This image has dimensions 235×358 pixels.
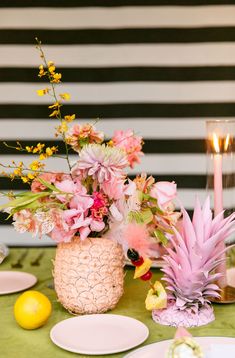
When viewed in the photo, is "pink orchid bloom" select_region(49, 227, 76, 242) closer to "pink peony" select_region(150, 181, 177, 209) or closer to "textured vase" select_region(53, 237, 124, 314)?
"textured vase" select_region(53, 237, 124, 314)

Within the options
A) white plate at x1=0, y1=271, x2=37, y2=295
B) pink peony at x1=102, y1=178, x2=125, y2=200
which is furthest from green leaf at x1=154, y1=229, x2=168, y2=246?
white plate at x1=0, y1=271, x2=37, y2=295

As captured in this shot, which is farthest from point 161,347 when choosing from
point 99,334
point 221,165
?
point 221,165

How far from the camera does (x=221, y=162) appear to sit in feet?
4.57

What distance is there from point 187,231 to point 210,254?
7 cm

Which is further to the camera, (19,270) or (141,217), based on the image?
(19,270)

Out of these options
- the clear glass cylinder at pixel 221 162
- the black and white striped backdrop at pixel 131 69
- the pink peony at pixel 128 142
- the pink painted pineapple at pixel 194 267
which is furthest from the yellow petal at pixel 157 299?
the black and white striped backdrop at pixel 131 69

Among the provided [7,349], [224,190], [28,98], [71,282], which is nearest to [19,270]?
[71,282]

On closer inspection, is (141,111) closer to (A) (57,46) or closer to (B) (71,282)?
(A) (57,46)

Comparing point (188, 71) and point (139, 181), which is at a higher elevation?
point (188, 71)

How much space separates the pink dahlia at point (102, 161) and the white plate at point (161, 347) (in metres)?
0.39

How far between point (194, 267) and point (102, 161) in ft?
1.05

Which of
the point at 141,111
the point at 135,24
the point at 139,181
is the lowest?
the point at 139,181

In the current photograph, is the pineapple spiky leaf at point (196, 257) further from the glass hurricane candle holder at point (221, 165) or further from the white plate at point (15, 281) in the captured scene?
the white plate at point (15, 281)

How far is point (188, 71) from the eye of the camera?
2.68m
